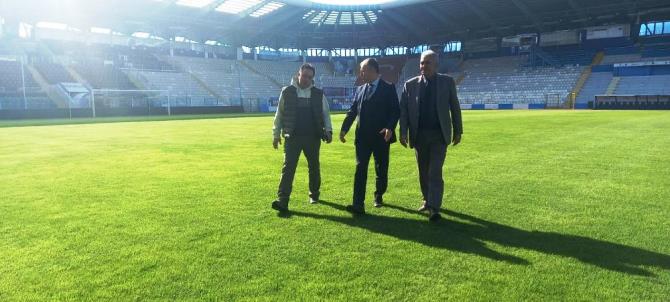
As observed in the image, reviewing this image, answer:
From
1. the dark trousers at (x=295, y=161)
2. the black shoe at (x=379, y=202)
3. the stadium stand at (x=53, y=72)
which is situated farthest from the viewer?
the stadium stand at (x=53, y=72)

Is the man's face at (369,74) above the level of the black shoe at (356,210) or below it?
above

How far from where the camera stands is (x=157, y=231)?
479cm

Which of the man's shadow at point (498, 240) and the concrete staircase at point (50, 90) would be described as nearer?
the man's shadow at point (498, 240)

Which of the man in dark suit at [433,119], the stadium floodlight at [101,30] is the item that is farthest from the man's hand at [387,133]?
the stadium floodlight at [101,30]

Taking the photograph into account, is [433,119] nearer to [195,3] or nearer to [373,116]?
[373,116]

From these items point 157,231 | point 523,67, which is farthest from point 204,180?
point 523,67

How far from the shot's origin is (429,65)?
5359mm

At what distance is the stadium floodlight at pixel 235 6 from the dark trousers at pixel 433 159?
164 ft

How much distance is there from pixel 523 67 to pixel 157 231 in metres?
61.9

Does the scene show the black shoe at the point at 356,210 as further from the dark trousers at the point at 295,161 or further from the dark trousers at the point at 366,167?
the dark trousers at the point at 295,161

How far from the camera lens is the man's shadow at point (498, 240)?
3920 mm

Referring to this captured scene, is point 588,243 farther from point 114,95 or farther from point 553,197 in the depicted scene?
point 114,95

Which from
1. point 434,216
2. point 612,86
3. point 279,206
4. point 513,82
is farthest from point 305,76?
point 513,82

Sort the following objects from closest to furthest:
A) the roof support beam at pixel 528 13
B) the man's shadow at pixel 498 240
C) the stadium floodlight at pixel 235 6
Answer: the man's shadow at pixel 498 240, the roof support beam at pixel 528 13, the stadium floodlight at pixel 235 6
